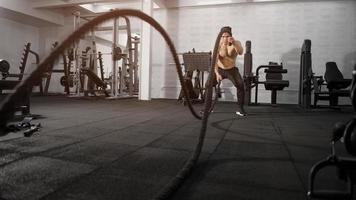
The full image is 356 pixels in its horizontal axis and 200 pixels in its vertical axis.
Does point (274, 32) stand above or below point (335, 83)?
above

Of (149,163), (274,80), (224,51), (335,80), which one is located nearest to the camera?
(149,163)

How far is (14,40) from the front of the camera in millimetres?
10594

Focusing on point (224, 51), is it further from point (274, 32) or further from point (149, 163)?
point (274, 32)

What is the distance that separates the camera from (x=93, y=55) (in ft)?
30.9

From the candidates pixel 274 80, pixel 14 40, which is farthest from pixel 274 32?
pixel 14 40

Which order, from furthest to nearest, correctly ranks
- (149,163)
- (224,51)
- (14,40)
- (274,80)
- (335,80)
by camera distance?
1. (14,40)
2. (274,80)
3. (335,80)
4. (224,51)
5. (149,163)

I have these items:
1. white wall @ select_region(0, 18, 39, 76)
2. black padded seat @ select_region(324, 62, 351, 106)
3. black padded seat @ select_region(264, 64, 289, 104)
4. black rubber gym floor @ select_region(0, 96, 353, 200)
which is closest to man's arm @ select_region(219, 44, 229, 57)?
black rubber gym floor @ select_region(0, 96, 353, 200)

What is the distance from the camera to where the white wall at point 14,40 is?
10148 mm

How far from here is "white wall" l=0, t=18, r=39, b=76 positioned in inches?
400

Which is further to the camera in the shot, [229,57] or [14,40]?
[14,40]

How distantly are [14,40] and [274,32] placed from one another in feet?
31.3

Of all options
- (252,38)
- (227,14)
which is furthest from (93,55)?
(252,38)

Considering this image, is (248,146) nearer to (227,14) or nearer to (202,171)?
(202,171)

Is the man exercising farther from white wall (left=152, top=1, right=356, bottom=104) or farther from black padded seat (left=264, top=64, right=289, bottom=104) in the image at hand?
white wall (left=152, top=1, right=356, bottom=104)
